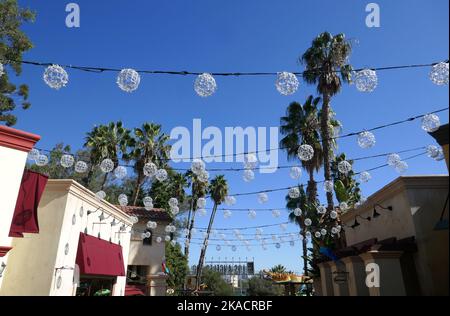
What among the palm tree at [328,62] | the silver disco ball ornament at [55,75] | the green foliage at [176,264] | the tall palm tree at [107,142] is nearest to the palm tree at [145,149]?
the tall palm tree at [107,142]

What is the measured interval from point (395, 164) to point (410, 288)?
3819 mm

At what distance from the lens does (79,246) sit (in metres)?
14.3

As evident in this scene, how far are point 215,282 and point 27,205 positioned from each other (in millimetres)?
51525

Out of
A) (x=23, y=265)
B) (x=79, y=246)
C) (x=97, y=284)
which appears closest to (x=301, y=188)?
(x=97, y=284)

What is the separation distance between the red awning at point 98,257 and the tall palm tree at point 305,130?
13.4 metres

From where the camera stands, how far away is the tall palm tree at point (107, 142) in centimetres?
3152

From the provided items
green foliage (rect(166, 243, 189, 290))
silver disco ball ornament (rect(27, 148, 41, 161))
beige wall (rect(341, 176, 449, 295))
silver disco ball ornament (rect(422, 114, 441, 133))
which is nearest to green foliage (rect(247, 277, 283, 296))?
green foliage (rect(166, 243, 189, 290))

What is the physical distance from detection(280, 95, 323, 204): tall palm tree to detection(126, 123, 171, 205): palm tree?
13.2 metres

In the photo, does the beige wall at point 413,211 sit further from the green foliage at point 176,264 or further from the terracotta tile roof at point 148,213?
the green foliage at point 176,264

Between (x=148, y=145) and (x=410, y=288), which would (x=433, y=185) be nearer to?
(x=410, y=288)

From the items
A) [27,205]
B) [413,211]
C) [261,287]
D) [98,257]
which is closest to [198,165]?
[27,205]

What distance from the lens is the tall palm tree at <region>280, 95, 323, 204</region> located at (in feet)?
81.1

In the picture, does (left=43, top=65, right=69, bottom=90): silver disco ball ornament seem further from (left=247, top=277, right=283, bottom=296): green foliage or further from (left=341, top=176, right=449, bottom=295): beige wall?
(left=247, top=277, right=283, bottom=296): green foliage
